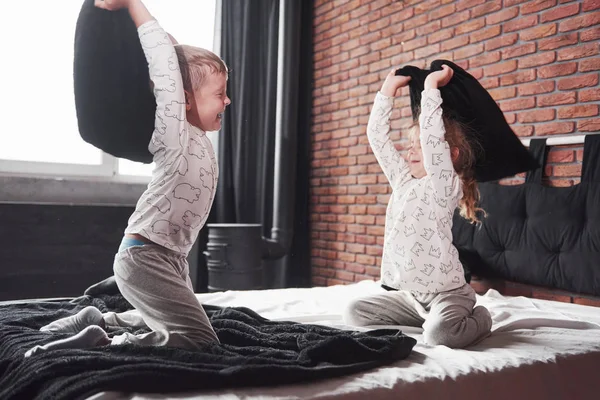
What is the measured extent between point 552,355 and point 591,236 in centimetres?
102

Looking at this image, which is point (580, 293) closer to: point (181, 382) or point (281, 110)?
point (181, 382)

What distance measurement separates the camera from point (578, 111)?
2.44 metres

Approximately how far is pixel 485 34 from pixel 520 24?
8.6 inches

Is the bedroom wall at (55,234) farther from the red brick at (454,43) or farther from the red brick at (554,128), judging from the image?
the red brick at (554,128)

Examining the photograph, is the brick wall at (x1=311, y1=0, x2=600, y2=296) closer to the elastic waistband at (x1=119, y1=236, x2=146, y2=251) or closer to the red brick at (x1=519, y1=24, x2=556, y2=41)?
the red brick at (x1=519, y1=24, x2=556, y2=41)

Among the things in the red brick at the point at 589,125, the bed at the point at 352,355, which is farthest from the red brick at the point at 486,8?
the bed at the point at 352,355

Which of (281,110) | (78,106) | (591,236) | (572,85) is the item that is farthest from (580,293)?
(281,110)

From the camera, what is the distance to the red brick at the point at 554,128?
2477 mm

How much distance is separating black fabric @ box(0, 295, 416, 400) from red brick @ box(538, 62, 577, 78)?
5.56 feet

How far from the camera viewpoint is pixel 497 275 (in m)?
2.60

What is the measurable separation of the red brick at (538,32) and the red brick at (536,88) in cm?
22

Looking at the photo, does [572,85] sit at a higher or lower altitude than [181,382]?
higher

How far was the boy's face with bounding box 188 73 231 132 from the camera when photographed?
1469mm

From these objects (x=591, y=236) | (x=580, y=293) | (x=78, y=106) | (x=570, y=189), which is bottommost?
(x=580, y=293)
